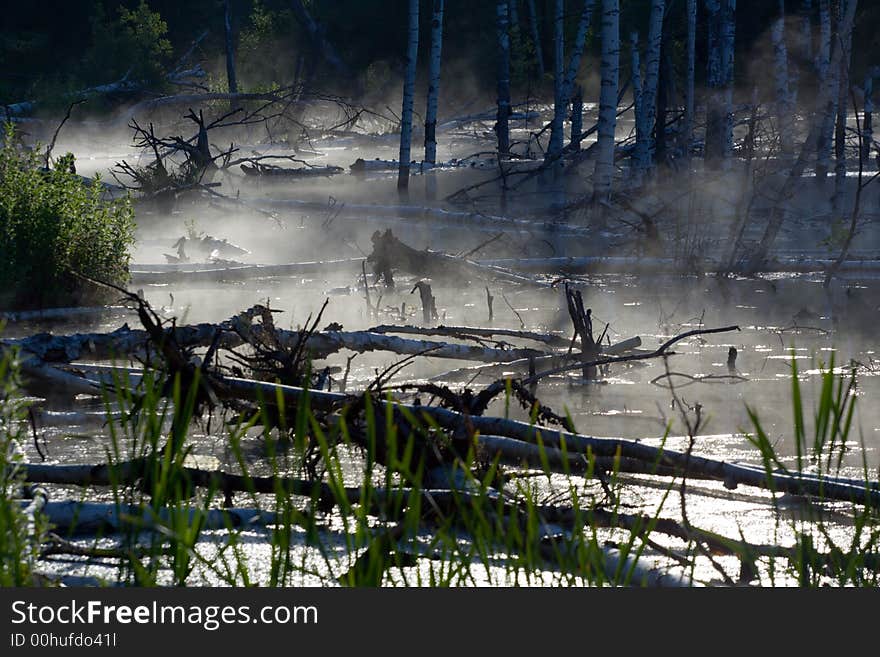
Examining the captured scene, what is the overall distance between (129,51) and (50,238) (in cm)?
2461

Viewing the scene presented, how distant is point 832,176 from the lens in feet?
62.2

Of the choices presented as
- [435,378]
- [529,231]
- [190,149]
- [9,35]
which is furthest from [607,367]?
[9,35]

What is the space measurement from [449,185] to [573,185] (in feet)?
7.21

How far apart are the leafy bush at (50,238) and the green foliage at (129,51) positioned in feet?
75.4

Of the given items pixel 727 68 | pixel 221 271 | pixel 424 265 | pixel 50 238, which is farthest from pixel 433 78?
pixel 50 238

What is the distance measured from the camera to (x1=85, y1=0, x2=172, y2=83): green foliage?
31375mm

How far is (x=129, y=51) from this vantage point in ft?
104

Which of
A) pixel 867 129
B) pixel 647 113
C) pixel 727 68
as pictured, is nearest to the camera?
pixel 867 129

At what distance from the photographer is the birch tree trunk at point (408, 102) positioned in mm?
19484

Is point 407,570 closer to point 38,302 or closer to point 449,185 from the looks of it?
point 38,302

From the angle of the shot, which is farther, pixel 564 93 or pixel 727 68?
pixel 564 93

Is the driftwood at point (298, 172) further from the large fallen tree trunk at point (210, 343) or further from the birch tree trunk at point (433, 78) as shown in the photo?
the large fallen tree trunk at point (210, 343)

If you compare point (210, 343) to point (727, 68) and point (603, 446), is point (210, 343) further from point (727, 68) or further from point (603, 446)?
point (727, 68)

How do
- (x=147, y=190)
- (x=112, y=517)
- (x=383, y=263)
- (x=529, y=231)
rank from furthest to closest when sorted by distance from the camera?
(x=147, y=190) < (x=529, y=231) < (x=383, y=263) < (x=112, y=517)
